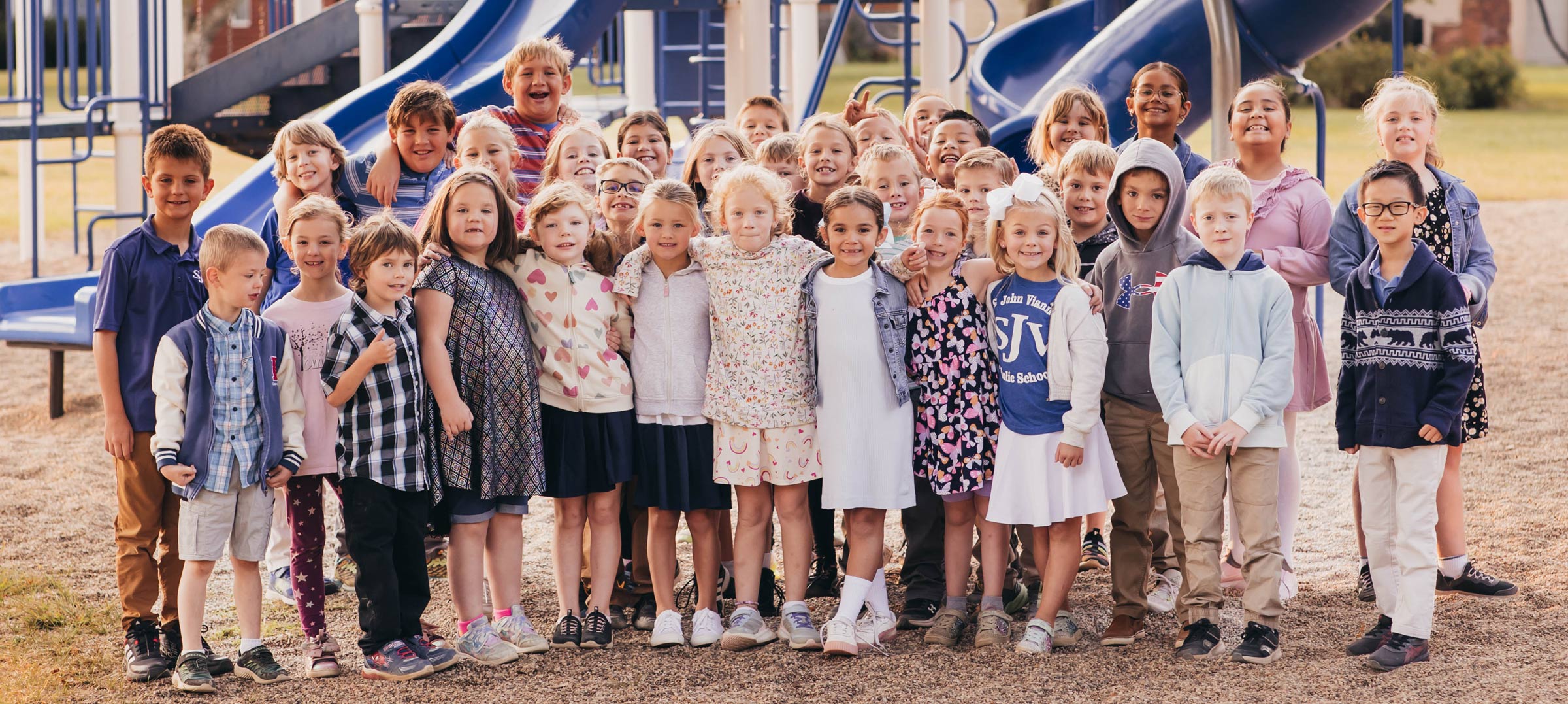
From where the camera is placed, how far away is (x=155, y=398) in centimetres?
405

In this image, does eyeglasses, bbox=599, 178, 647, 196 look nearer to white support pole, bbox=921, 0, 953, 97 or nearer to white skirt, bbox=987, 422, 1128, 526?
white skirt, bbox=987, 422, 1128, 526

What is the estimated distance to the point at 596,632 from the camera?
14.2ft

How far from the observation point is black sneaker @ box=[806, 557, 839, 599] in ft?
16.2

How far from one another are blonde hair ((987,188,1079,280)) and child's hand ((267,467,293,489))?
2.09 meters

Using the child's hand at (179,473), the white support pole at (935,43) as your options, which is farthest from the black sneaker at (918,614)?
the white support pole at (935,43)

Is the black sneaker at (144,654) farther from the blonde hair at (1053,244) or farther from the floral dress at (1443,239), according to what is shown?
the floral dress at (1443,239)

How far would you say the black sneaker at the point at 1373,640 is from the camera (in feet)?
13.6

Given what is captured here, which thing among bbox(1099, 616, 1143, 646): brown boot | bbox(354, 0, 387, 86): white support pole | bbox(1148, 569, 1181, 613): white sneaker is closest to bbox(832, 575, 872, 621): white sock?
bbox(1099, 616, 1143, 646): brown boot

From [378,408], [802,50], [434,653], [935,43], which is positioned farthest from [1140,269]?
[802,50]

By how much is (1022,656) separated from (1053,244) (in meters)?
1.18

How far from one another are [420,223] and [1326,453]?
463cm

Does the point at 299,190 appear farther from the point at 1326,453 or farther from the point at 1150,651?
the point at 1326,453

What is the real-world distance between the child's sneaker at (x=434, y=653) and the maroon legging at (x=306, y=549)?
29cm

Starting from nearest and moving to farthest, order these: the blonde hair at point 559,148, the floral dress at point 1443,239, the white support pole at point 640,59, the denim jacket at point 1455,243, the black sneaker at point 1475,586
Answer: the denim jacket at point 1455,243 → the floral dress at point 1443,239 → the black sneaker at point 1475,586 → the blonde hair at point 559,148 → the white support pole at point 640,59
